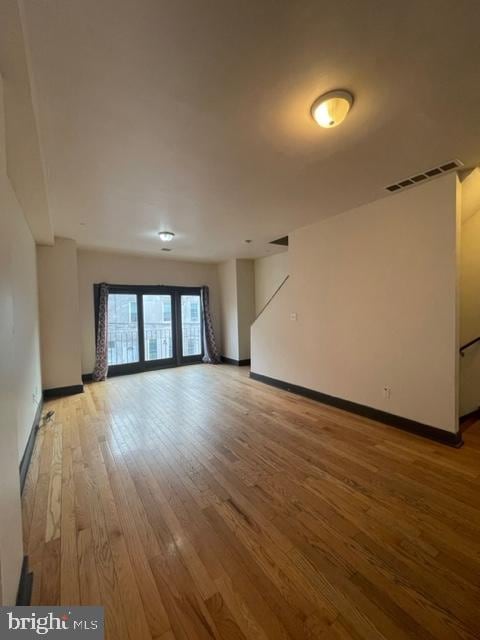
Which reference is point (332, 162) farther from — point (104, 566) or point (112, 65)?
point (104, 566)

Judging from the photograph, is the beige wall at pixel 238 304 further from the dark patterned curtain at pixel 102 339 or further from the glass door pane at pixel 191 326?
the dark patterned curtain at pixel 102 339

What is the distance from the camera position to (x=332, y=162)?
230 centimetres

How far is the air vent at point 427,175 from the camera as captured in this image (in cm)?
235

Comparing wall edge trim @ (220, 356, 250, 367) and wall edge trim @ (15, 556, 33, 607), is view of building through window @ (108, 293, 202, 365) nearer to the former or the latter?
wall edge trim @ (220, 356, 250, 367)

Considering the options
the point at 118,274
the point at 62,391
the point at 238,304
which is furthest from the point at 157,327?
the point at 62,391

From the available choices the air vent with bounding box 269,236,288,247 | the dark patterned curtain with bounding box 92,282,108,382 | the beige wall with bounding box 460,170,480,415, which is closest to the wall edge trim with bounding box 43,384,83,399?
the dark patterned curtain with bounding box 92,282,108,382

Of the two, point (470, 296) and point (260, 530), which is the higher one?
point (470, 296)

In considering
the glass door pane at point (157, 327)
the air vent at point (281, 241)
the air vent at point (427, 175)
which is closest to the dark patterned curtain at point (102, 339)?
the glass door pane at point (157, 327)

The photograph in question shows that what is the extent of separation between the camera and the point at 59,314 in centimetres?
439

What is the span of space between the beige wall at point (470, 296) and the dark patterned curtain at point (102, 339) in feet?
19.3

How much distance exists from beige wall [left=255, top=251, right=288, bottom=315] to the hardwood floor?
3.66m

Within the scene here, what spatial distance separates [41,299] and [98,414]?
2.21m

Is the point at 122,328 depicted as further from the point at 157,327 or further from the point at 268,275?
the point at 268,275

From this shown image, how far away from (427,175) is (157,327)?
5.65 meters
